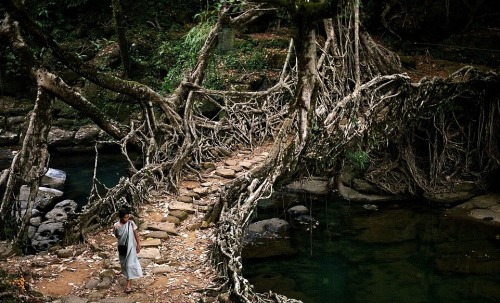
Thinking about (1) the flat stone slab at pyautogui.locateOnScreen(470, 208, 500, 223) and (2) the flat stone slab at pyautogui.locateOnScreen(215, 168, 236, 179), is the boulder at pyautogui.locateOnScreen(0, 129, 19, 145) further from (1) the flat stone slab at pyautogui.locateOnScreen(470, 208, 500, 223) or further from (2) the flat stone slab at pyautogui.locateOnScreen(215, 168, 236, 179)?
(1) the flat stone slab at pyautogui.locateOnScreen(470, 208, 500, 223)

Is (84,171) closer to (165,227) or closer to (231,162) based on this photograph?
(231,162)

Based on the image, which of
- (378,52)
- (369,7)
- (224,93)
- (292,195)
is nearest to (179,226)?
(224,93)

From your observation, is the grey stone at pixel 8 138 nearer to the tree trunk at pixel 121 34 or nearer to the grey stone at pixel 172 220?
the tree trunk at pixel 121 34

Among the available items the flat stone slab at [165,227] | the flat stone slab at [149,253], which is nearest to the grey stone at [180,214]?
the flat stone slab at [165,227]

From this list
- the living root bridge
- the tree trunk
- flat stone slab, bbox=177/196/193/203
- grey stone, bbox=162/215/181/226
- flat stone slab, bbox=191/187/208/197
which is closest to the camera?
the living root bridge

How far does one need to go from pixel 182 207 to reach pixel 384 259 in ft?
12.5

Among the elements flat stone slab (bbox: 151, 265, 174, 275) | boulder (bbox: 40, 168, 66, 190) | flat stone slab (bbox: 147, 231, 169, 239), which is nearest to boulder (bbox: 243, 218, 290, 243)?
flat stone slab (bbox: 147, 231, 169, 239)

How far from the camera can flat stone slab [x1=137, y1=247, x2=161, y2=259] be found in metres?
6.59

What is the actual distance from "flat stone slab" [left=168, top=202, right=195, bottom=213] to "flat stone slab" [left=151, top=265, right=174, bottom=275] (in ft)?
5.71

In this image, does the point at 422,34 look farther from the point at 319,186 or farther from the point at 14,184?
the point at 14,184

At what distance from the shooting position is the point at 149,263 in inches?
254

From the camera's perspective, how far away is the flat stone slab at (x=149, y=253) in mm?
6594

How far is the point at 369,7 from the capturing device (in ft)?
52.1

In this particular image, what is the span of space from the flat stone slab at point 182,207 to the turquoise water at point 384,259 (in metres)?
1.58
